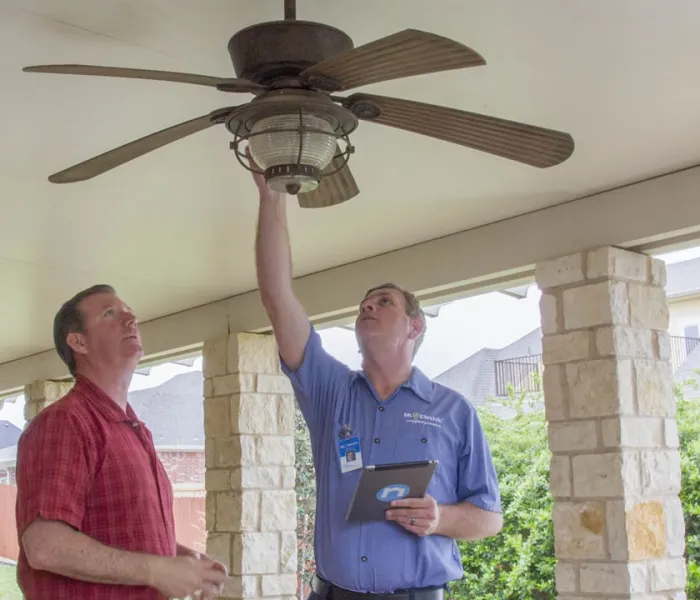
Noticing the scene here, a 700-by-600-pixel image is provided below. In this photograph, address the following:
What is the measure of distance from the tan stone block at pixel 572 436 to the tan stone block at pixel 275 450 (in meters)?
1.90

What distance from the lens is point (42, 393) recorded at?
7.03 m

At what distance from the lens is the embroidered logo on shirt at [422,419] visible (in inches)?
99.3

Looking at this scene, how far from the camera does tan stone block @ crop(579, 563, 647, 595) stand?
10.4 feet

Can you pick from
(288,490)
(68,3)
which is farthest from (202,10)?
(288,490)

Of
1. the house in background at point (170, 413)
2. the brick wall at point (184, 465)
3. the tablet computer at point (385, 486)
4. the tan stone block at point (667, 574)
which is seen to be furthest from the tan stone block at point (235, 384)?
the house in background at point (170, 413)

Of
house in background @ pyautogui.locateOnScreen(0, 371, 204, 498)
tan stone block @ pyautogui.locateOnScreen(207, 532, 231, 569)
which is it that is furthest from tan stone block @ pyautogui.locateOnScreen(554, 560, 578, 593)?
house in background @ pyautogui.locateOnScreen(0, 371, 204, 498)

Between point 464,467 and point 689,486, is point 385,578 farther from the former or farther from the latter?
point 689,486

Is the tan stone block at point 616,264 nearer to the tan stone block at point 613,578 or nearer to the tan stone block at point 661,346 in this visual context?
the tan stone block at point 661,346

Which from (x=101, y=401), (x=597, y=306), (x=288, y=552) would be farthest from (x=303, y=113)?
(x=288, y=552)

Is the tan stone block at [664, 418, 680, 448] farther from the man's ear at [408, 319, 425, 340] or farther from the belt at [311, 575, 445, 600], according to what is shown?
the belt at [311, 575, 445, 600]

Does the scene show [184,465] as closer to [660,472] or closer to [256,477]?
[256,477]

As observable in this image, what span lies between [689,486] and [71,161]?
13.0ft

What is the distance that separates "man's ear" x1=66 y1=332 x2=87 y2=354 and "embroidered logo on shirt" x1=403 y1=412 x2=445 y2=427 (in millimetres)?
883

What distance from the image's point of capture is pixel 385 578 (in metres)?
2.36
